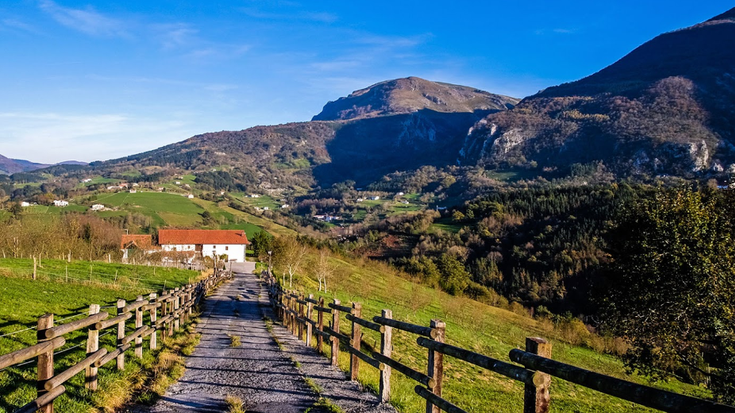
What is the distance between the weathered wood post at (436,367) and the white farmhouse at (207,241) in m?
103

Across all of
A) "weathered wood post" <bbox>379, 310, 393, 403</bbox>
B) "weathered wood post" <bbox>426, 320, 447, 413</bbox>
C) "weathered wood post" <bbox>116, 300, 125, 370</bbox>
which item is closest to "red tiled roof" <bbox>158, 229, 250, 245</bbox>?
"weathered wood post" <bbox>116, 300, 125, 370</bbox>

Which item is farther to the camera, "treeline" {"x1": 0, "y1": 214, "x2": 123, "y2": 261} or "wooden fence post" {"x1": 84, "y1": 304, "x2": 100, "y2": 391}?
"treeline" {"x1": 0, "y1": 214, "x2": 123, "y2": 261}

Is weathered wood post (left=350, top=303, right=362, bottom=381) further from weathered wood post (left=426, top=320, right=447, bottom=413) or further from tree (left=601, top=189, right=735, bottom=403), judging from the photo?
tree (left=601, top=189, right=735, bottom=403)

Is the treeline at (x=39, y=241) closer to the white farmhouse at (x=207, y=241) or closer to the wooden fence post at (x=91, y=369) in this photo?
the wooden fence post at (x=91, y=369)

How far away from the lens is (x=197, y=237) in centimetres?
A: 10738

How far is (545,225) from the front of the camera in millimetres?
121125

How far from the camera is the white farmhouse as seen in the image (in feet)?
343

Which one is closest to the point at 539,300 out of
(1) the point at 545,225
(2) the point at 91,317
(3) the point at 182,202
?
(1) the point at 545,225

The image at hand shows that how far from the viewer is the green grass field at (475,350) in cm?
1332

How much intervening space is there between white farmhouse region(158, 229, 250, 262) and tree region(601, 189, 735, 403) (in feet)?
312

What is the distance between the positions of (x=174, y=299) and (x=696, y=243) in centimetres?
1794

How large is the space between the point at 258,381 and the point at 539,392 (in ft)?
19.8

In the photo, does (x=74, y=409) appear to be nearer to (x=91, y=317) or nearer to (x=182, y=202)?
(x=91, y=317)

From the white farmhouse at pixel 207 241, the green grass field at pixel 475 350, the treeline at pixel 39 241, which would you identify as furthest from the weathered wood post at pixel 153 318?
the white farmhouse at pixel 207 241
